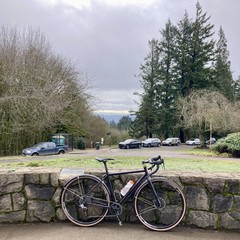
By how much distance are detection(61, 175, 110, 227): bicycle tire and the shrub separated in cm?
1780

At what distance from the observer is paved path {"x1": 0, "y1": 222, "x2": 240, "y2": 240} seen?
3.27m

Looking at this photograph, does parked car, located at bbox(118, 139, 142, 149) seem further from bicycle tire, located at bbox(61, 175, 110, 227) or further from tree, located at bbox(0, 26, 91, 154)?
bicycle tire, located at bbox(61, 175, 110, 227)

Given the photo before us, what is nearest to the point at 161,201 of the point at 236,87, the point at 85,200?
the point at 85,200

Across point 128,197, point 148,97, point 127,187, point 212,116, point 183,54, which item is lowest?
point 128,197

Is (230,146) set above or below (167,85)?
below

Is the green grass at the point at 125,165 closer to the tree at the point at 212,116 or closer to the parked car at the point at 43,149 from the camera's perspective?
the parked car at the point at 43,149

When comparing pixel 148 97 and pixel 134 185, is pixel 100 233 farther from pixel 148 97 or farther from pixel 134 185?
pixel 148 97

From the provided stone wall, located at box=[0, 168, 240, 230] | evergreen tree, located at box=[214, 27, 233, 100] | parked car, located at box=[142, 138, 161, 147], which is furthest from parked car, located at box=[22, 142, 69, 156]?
evergreen tree, located at box=[214, 27, 233, 100]

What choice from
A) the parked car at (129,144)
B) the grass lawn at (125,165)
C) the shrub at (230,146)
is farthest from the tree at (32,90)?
the grass lawn at (125,165)

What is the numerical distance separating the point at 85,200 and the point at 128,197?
1.71 feet

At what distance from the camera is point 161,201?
3.57 m

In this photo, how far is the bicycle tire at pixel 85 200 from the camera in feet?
11.8

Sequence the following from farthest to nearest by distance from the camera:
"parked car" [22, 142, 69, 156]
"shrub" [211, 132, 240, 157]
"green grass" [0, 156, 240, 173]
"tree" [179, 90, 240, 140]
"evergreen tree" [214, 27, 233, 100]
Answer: "evergreen tree" [214, 27, 233, 100] < "tree" [179, 90, 240, 140] < "parked car" [22, 142, 69, 156] < "shrub" [211, 132, 240, 157] < "green grass" [0, 156, 240, 173]

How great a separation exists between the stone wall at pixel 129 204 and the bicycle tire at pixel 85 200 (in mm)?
110
